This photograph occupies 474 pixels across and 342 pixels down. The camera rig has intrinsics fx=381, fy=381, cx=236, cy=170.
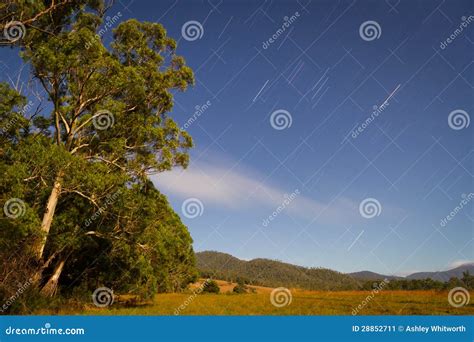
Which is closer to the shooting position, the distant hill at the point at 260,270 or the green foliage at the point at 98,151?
the green foliage at the point at 98,151

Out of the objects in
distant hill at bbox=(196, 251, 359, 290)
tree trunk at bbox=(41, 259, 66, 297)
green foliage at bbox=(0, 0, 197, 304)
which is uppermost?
distant hill at bbox=(196, 251, 359, 290)

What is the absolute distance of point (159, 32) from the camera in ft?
71.6

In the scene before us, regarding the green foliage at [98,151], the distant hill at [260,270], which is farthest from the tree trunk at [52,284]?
the distant hill at [260,270]

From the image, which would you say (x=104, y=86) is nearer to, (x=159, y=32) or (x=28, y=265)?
(x=159, y=32)

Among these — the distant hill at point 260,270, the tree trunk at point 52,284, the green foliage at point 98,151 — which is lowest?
the tree trunk at point 52,284

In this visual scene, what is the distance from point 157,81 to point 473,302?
19608mm

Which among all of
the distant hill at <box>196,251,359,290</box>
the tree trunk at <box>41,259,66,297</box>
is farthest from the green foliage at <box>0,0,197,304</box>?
the distant hill at <box>196,251,359,290</box>

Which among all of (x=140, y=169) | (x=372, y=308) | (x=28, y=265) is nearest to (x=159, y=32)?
(x=140, y=169)

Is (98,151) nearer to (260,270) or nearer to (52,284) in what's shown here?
(52,284)

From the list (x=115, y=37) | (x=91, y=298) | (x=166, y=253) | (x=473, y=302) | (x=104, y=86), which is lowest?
(x=473, y=302)

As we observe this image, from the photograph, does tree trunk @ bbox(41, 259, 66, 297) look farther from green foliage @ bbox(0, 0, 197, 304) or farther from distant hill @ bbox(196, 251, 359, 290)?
distant hill @ bbox(196, 251, 359, 290)

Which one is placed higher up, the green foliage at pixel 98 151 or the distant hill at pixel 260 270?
the distant hill at pixel 260 270

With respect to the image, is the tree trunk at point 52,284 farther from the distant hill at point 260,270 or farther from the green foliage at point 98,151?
the distant hill at point 260,270

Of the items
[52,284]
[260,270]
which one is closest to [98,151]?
[52,284]
